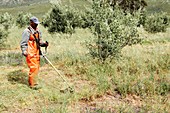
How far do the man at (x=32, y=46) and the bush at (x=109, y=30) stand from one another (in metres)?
3.01

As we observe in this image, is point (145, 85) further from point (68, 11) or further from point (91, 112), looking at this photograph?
point (68, 11)

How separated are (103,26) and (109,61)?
133 cm

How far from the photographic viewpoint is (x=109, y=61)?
11.0 metres

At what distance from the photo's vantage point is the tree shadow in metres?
9.48

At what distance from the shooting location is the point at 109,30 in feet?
35.4

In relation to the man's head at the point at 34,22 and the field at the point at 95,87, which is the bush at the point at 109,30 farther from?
the man's head at the point at 34,22

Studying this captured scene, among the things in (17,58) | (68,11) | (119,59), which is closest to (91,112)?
(119,59)

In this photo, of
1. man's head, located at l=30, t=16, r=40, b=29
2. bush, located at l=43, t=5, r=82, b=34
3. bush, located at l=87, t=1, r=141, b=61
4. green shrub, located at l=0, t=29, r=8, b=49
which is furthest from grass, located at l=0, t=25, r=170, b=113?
bush, located at l=43, t=5, r=82, b=34

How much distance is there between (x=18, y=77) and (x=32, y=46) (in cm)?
168

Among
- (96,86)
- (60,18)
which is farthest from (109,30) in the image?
(60,18)

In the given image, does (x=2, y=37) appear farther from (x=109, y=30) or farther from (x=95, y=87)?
(x=95, y=87)

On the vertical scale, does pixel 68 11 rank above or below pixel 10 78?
above

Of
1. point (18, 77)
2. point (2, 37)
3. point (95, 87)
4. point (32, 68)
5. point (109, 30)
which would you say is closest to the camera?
point (32, 68)

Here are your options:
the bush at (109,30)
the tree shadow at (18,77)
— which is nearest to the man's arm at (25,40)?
the tree shadow at (18,77)
